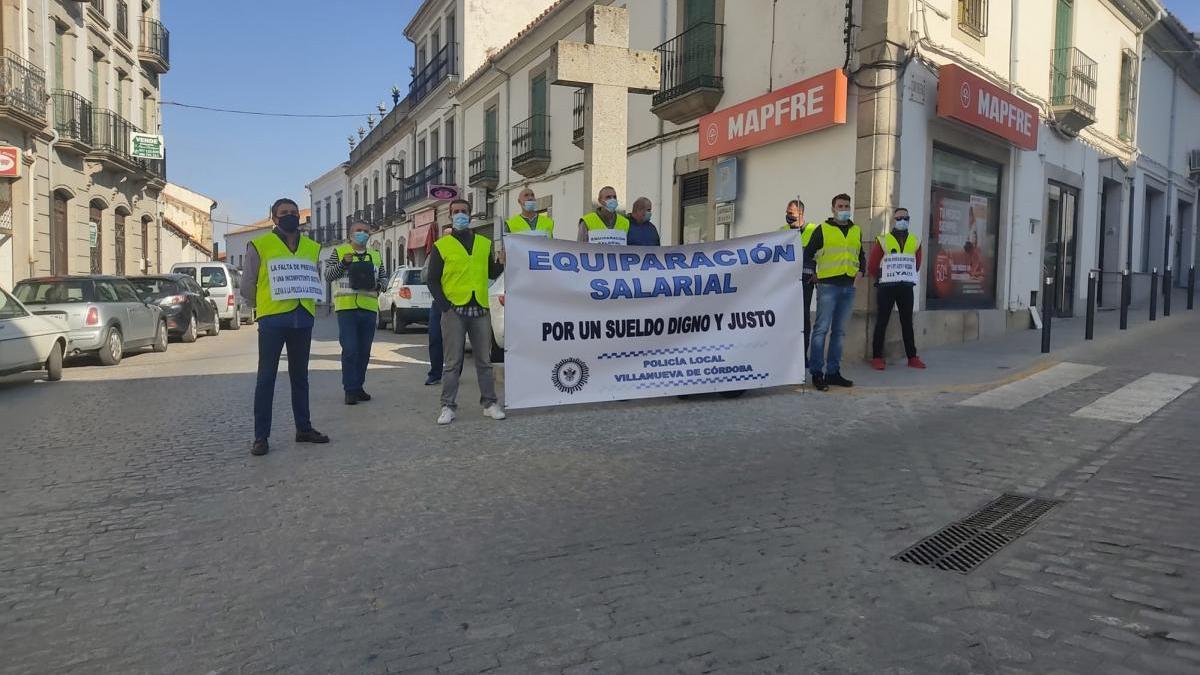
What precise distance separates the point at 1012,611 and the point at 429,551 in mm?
2408

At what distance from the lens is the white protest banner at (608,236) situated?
7.81 meters

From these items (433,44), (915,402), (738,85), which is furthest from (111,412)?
(433,44)

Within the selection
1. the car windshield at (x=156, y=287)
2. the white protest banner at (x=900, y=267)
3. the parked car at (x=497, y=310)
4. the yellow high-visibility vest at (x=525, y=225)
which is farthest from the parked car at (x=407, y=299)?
the white protest banner at (x=900, y=267)

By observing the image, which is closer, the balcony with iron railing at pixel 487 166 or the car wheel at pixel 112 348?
the car wheel at pixel 112 348

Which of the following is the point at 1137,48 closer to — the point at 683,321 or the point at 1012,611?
the point at 683,321

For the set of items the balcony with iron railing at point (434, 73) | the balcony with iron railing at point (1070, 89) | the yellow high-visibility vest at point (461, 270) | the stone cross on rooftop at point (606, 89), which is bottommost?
the yellow high-visibility vest at point (461, 270)

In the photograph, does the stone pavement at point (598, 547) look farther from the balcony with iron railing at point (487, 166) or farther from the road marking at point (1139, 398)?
the balcony with iron railing at point (487, 166)

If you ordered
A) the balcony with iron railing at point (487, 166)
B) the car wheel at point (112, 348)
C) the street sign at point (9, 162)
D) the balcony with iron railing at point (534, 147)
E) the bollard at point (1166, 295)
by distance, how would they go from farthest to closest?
the balcony with iron railing at point (487, 166), the balcony with iron railing at point (534, 147), the street sign at point (9, 162), the bollard at point (1166, 295), the car wheel at point (112, 348)

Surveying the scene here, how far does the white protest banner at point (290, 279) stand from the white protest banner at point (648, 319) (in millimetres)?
1507

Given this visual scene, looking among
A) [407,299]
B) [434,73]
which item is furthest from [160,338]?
[434,73]

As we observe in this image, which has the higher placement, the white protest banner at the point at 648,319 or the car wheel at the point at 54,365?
the white protest banner at the point at 648,319

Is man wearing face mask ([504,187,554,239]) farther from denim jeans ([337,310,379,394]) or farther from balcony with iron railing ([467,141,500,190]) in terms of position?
balcony with iron railing ([467,141,500,190])

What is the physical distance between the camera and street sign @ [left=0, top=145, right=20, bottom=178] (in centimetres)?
1698

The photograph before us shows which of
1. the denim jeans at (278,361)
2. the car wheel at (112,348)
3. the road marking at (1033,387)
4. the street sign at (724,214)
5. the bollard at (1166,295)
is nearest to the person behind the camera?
the denim jeans at (278,361)
